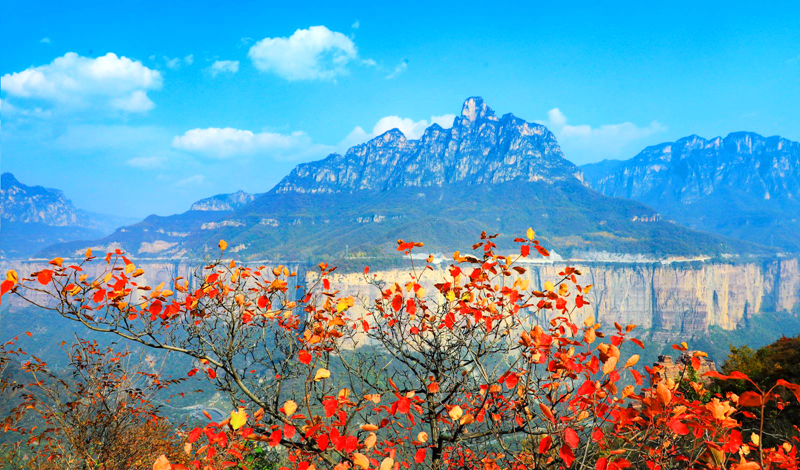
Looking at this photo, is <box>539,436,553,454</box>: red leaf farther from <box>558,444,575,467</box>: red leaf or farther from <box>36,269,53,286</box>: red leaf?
<box>36,269,53,286</box>: red leaf

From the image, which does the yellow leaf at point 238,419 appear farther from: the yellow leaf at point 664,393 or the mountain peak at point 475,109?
the mountain peak at point 475,109

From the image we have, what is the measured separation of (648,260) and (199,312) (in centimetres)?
12426

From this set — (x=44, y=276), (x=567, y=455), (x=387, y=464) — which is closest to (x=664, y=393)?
(x=567, y=455)

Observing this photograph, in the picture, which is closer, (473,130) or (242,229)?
(242,229)

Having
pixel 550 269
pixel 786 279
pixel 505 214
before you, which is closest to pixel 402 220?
pixel 505 214

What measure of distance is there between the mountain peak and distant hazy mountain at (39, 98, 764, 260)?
0.64 meters

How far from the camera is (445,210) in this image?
14450 centimetres

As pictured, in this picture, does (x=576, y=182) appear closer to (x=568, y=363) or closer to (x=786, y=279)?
(x=786, y=279)

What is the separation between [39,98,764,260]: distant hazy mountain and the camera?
120000 mm

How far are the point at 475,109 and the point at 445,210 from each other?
221ft

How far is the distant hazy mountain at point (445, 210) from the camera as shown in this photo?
120000mm

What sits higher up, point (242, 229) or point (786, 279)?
point (242, 229)

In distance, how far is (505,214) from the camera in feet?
467

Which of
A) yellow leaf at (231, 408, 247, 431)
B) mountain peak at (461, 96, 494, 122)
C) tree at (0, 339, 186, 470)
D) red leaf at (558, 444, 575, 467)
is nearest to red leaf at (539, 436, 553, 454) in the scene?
red leaf at (558, 444, 575, 467)
